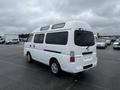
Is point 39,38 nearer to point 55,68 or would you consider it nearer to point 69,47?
point 55,68

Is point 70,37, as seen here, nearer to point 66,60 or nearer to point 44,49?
point 66,60

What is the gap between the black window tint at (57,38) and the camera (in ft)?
16.6

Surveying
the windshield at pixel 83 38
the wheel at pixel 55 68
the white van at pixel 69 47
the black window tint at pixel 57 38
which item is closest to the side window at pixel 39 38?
the white van at pixel 69 47

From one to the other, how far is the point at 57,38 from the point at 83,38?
1.21 m

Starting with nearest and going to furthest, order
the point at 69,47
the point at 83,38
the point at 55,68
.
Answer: the point at 69,47 < the point at 83,38 < the point at 55,68

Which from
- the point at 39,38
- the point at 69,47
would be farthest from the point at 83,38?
the point at 39,38

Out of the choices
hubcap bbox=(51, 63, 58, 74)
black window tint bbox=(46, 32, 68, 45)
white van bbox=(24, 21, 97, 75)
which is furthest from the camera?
hubcap bbox=(51, 63, 58, 74)

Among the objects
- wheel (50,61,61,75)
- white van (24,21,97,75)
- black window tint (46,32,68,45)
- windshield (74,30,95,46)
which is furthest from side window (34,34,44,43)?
windshield (74,30,95,46)

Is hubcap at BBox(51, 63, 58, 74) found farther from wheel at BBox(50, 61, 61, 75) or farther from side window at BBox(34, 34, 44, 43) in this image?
side window at BBox(34, 34, 44, 43)

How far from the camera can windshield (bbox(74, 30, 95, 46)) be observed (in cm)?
491

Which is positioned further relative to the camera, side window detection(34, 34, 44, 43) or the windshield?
side window detection(34, 34, 44, 43)

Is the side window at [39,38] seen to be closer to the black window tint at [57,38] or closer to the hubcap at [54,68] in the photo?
the black window tint at [57,38]

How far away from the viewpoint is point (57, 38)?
5516 millimetres

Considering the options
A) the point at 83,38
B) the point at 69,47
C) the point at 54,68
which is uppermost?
the point at 83,38
